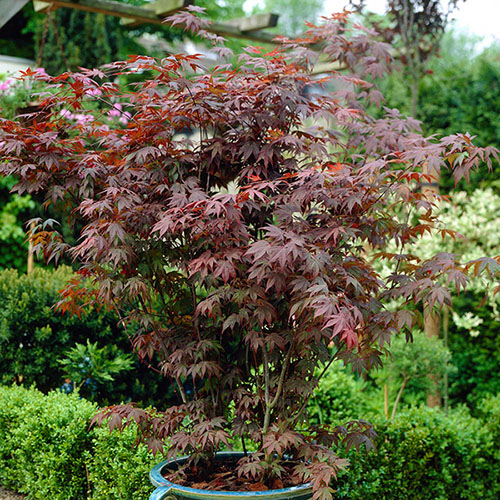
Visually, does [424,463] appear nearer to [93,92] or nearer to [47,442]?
[47,442]

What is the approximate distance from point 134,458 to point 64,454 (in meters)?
0.58

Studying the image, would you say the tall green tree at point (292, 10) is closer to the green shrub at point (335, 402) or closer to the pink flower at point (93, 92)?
the green shrub at point (335, 402)

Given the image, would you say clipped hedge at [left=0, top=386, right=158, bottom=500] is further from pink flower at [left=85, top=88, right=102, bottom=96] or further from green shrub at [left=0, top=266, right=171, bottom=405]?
pink flower at [left=85, top=88, right=102, bottom=96]

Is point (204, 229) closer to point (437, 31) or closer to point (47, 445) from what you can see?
point (47, 445)

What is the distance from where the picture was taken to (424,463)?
160 inches

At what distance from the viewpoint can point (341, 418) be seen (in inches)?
190

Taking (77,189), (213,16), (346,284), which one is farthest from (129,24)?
(213,16)

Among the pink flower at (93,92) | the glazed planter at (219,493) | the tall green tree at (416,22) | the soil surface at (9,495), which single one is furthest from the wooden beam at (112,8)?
the glazed planter at (219,493)

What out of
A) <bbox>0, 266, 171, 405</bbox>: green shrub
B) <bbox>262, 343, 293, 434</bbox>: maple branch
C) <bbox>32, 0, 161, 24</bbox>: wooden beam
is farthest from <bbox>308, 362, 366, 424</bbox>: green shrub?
<bbox>32, 0, 161, 24</bbox>: wooden beam

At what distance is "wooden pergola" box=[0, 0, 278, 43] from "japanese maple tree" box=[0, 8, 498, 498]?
9.53 feet

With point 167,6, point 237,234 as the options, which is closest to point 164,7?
point 167,6

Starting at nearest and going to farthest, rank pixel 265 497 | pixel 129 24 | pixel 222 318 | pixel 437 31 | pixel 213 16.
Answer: pixel 265 497
pixel 222 318
pixel 437 31
pixel 129 24
pixel 213 16

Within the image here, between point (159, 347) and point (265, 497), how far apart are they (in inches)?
37.6

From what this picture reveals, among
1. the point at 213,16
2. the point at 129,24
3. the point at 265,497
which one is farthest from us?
the point at 213,16
